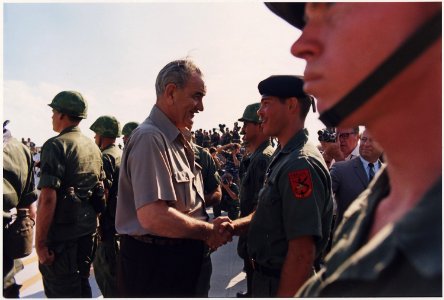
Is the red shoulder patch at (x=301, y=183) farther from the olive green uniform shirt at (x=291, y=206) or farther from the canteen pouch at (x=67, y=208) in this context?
the canteen pouch at (x=67, y=208)

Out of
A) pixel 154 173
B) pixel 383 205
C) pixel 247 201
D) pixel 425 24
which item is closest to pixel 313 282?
pixel 383 205

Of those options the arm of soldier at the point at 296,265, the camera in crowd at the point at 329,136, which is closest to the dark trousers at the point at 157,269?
the arm of soldier at the point at 296,265

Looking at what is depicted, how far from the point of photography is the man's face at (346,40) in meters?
0.67

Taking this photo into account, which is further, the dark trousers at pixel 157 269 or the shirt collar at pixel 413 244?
the dark trousers at pixel 157 269

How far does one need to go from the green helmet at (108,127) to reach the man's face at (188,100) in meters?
2.74

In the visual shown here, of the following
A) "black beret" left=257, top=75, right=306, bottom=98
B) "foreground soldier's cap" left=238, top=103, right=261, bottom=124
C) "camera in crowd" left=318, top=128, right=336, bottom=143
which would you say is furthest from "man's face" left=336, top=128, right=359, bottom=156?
"black beret" left=257, top=75, right=306, bottom=98

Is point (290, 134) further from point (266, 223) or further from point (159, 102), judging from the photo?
point (159, 102)

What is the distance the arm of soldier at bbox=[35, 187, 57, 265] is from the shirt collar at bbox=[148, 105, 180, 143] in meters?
1.48

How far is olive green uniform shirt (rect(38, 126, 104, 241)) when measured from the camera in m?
3.29

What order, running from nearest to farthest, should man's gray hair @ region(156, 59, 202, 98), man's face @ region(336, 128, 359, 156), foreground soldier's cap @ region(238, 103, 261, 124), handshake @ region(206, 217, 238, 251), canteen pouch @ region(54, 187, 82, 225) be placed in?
handshake @ region(206, 217, 238, 251) → man's gray hair @ region(156, 59, 202, 98) → canteen pouch @ region(54, 187, 82, 225) → foreground soldier's cap @ region(238, 103, 261, 124) → man's face @ region(336, 128, 359, 156)

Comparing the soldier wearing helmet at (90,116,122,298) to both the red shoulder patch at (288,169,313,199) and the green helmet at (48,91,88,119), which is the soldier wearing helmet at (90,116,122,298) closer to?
the green helmet at (48,91,88,119)

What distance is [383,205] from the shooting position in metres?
0.89

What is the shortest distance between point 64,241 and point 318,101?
3.22m

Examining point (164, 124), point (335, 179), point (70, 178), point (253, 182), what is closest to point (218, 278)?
point (253, 182)
